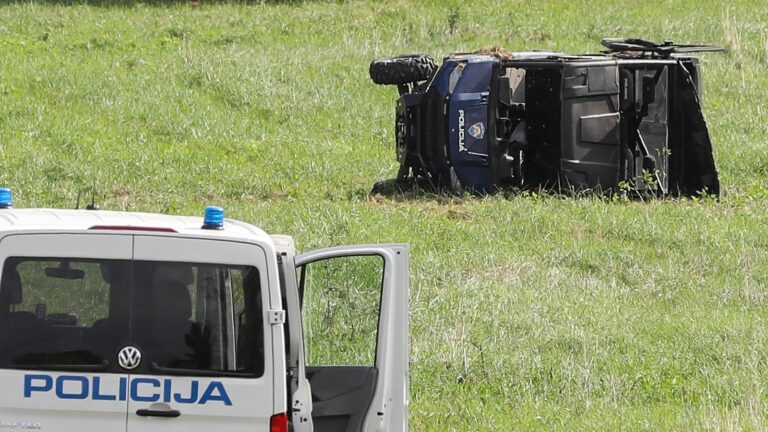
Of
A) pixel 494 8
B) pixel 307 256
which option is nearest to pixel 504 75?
pixel 307 256

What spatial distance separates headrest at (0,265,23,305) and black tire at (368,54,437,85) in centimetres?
1128

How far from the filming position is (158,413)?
19.9 feet

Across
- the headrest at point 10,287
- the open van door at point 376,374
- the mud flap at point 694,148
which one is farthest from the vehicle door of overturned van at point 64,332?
the mud flap at point 694,148

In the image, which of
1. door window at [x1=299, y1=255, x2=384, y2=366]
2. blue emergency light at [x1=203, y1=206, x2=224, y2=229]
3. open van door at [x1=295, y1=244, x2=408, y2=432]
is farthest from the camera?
door window at [x1=299, y1=255, x2=384, y2=366]

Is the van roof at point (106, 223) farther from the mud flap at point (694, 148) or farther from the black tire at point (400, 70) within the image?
the mud flap at point (694, 148)

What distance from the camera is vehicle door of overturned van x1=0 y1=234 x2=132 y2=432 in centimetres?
595

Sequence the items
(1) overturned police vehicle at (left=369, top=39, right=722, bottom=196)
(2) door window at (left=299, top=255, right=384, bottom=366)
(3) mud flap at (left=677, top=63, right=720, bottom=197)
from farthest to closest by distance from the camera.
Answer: (3) mud flap at (left=677, top=63, right=720, bottom=197) < (1) overturned police vehicle at (left=369, top=39, right=722, bottom=196) < (2) door window at (left=299, top=255, right=384, bottom=366)

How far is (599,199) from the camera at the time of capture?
16203 mm

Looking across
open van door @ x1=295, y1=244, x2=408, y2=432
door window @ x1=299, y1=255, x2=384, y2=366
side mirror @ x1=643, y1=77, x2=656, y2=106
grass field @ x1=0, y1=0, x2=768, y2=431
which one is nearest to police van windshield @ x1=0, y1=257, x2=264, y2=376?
open van door @ x1=295, y1=244, x2=408, y2=432

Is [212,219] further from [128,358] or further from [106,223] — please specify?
[128,358]

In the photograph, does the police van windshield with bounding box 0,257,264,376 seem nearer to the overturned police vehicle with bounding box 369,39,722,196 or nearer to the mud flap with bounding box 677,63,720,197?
the overturned police vehicle with bounding box 369,39,722,196

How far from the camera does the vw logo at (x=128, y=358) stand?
603cm

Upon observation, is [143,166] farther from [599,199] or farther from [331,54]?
[331,54]

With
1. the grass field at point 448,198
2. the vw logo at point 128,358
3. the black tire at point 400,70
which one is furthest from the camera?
the black tire at point 400,70
